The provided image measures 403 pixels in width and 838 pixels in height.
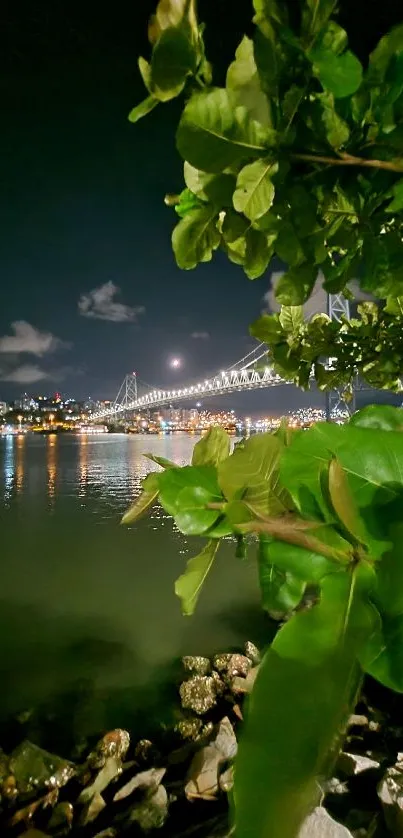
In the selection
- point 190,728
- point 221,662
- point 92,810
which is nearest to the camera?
point 92,810

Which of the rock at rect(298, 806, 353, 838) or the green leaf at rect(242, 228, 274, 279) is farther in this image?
the rock at rect(298, 806, 353, 838)

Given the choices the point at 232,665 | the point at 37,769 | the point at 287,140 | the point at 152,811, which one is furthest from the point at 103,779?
the point at 287,140

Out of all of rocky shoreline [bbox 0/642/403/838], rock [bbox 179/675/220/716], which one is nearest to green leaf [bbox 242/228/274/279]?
rocky shoreline [bbox 0/642/403/838]

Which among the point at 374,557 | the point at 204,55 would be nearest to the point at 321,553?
the point at 374,557

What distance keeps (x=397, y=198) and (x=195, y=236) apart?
Answer: 14.6 inches

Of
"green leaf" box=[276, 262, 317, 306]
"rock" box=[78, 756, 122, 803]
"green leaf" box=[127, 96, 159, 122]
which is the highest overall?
"green leaf" box=[127, 96, 159, 122]

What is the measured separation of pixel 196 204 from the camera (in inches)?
36.7

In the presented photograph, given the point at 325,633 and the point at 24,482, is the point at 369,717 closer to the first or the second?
the point at 325,633

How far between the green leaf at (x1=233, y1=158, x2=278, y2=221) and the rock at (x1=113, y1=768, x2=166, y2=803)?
15.7ft

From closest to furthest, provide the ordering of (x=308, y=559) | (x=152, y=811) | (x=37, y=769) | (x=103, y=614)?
1. (x=308, y=559)
2. (x=152, y=811)
3. (x=37, y=769)
4. (x=103, y=614)

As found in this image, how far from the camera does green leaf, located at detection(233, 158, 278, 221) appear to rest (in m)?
0.68

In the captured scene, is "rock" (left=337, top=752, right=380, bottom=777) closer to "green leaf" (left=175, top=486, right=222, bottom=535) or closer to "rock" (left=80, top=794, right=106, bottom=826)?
"rock" (left=80, top=794, right=106, bottom=826)

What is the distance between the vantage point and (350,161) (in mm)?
749

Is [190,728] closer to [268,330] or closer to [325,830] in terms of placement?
[325,830]
